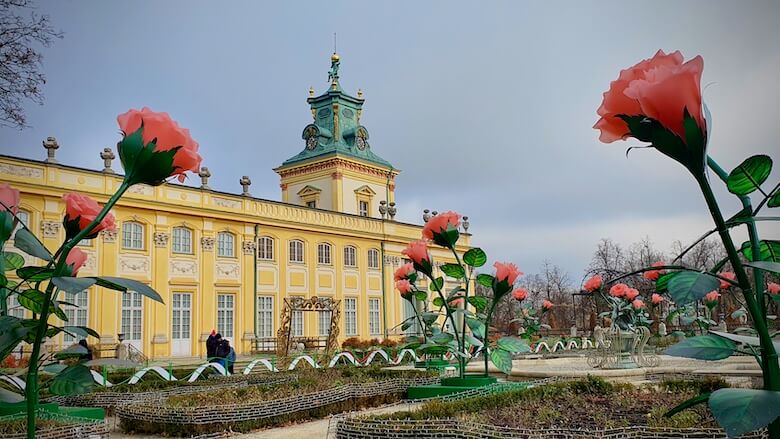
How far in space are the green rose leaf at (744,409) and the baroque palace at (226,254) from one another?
20.4 metres

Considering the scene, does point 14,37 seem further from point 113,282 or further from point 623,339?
point 623,339

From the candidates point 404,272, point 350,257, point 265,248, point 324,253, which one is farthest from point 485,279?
point 350,257

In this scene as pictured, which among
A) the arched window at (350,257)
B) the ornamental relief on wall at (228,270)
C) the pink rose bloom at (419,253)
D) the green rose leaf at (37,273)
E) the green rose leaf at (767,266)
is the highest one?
the arched window at (350,257)

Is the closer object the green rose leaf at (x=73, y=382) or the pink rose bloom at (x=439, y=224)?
the green rose leaf at (x=73, y=382)

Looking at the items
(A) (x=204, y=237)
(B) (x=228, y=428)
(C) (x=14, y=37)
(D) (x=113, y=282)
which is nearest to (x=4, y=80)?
(C) (x=14, y=37)

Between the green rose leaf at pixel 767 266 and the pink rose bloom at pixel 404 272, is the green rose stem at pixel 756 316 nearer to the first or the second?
the green rose leaf at pixel 767 266

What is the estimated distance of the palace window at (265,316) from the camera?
28.2 m

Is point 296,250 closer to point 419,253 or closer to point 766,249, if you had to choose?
point 419,253

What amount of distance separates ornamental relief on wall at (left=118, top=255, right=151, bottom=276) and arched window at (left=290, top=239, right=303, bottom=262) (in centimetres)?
684

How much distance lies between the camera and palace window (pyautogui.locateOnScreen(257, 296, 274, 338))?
28219 millimetres

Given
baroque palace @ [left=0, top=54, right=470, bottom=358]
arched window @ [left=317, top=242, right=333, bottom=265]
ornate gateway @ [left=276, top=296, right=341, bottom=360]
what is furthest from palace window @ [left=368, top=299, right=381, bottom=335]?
ornate gateway @ [left=276, top=296, right=341, bottom=360]

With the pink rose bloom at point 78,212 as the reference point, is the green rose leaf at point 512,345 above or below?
below

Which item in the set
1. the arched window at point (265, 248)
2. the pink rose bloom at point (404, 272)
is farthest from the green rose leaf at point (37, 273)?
the arched window at point (265, 248)

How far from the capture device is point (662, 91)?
6.78ft
